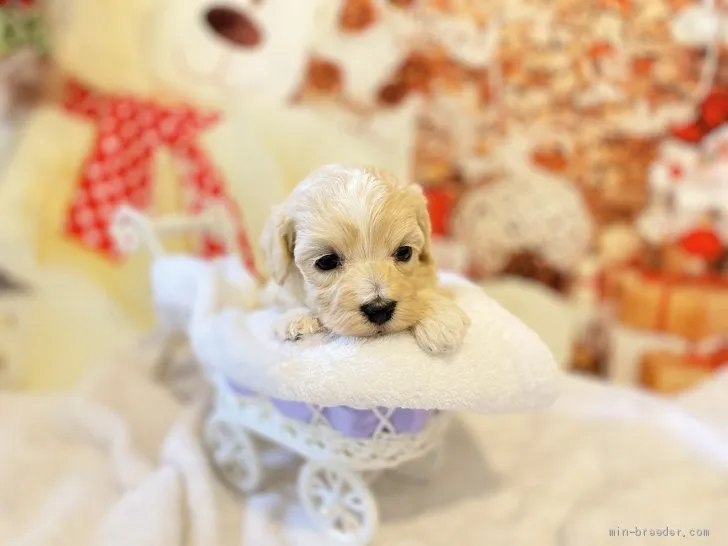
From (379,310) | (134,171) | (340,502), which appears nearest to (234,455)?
(340,502)

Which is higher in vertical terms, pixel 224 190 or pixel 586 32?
pixel 586 32

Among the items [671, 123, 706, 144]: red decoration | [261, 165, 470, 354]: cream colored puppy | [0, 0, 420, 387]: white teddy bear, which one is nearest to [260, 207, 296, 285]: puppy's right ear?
[261, 165, 470, 354]: cream colored puppy

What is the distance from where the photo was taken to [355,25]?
1607 mm

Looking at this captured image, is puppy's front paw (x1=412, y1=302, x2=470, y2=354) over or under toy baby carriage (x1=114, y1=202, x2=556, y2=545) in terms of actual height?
over

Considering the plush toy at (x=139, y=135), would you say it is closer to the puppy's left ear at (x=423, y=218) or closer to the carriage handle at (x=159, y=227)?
the carriage handle at (x=159, y=227)

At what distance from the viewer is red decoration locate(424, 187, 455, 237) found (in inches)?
65.8

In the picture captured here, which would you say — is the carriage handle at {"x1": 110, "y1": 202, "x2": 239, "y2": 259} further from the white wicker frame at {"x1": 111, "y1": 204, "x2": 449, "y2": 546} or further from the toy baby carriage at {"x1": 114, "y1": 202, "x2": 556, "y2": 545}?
the white wicker frame at {"x1": 111, "y1": 204, "x2": 449, "y2": 546}

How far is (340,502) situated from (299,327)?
303mm

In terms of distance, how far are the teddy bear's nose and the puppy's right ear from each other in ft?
2.70

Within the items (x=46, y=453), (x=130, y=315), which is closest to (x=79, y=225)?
(x=130, y=315)

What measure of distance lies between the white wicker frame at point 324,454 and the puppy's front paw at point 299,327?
116 millimetres

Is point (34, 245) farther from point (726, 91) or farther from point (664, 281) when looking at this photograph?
point (726, 91)

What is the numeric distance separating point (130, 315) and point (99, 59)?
25.2 inches

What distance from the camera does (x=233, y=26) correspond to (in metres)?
1.52
